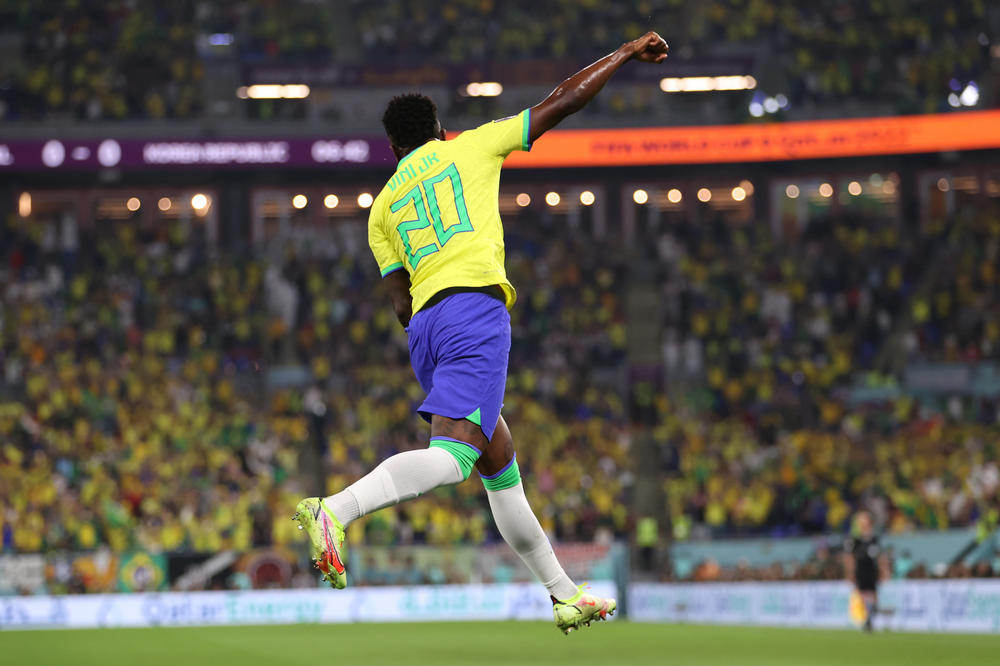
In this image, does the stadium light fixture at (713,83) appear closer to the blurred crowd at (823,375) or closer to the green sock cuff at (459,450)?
the blurred crowd at (823,375)

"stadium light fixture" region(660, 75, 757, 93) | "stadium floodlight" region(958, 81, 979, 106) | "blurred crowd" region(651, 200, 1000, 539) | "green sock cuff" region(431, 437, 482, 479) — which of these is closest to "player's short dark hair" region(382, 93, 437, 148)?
"green sock cuff" region(431, 437, 482, 479)

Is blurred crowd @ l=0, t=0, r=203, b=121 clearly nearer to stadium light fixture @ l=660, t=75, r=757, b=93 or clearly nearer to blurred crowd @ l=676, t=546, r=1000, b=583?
stadium light fixture @ l=660, t=75, r=757, b=93

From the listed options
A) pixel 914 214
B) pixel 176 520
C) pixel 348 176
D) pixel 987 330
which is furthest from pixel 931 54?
pixel 176 520

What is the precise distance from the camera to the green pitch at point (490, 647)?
403 inches

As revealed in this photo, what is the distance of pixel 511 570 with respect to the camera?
75.0ft

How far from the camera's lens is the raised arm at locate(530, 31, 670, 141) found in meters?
5.89

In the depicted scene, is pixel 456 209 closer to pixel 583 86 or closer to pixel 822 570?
pixel 583 86

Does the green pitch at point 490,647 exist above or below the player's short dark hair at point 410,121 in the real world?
below

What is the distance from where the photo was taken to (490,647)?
13352 mm

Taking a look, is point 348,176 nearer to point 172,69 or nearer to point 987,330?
point 172,69

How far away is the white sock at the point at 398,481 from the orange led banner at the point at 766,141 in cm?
2685

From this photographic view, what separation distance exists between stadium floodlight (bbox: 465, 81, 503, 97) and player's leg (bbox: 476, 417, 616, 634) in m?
28.0

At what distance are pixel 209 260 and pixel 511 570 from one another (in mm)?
13691

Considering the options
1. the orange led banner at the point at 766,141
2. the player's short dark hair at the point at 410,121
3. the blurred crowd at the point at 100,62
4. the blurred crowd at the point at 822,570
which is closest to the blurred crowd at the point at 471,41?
the blurred crowd at the point at 100,62
